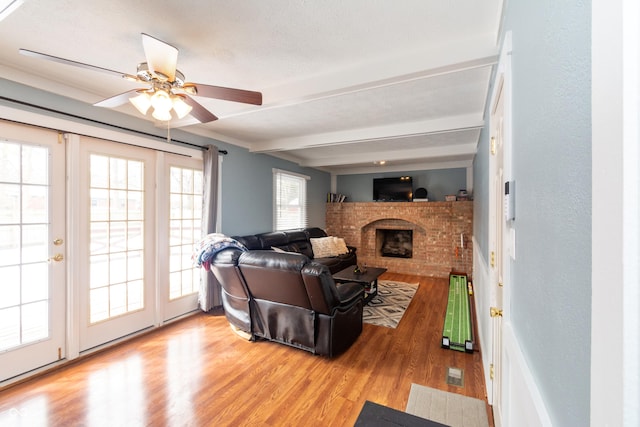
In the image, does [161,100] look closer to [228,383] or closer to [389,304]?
[228,383]

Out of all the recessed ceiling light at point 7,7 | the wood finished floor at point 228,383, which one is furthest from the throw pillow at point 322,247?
the recessed ceiling light at point 7,7

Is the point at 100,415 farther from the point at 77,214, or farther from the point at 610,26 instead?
the point at 610,26

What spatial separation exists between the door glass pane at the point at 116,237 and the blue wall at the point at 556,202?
3.50 metres

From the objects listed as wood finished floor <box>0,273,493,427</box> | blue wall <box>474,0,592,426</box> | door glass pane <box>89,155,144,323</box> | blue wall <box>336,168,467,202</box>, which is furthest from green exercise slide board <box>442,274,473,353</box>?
door glass pane <box>89,155,144,323</box>

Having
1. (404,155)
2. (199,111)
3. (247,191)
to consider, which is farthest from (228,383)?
(404,155)

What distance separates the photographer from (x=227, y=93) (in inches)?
76.2

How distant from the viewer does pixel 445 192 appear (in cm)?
607

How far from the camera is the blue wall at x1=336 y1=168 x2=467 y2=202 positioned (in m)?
5.97

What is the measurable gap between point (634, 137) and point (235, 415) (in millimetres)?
2397

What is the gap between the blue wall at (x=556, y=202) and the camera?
53 cm

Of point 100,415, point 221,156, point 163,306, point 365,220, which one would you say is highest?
point 221,156

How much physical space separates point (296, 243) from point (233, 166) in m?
1.91

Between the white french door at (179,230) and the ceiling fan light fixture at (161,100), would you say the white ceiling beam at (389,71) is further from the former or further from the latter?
the white french door at (179,230)

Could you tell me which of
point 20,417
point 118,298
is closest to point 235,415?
point 20,417
